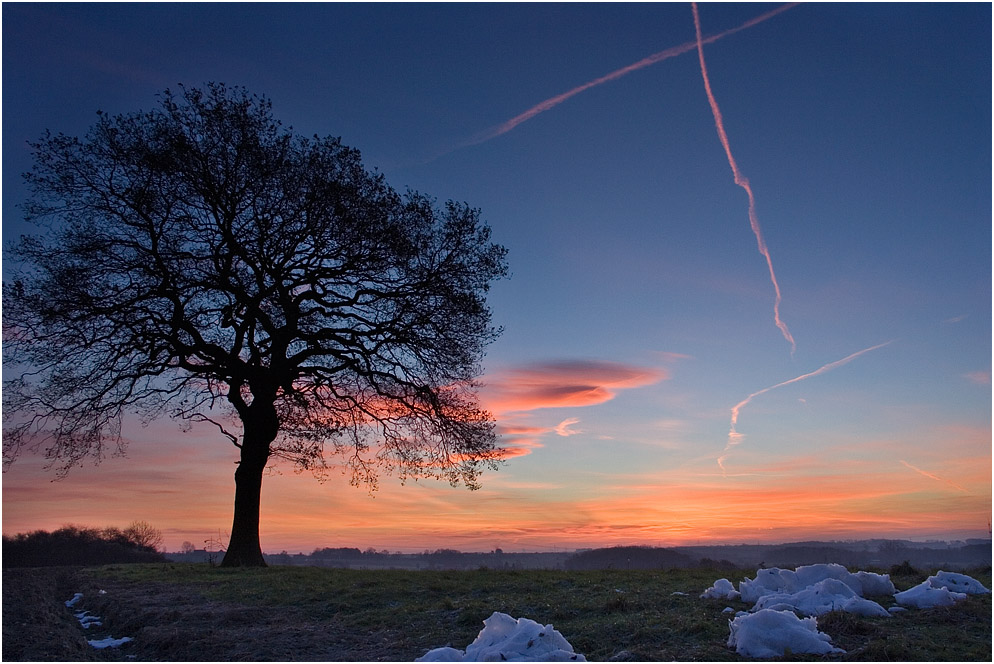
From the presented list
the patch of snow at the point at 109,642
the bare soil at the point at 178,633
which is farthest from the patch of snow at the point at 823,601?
the patch of snow at the point at 109,642

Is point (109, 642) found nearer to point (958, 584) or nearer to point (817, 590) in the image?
point (817, 590)

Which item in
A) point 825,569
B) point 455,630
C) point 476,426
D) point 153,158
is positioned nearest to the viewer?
point 455,630

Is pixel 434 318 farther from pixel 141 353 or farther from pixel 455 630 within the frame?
pixel 455 630

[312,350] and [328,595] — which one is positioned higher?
[312,350]

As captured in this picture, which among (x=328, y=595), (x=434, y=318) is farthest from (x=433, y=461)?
(x=328, y=595)

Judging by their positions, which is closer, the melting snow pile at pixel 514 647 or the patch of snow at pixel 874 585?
the melting snow pile at pixel 514 647

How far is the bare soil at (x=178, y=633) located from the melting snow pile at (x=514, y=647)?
38.4 inches

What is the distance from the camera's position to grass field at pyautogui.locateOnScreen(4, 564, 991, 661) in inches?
289

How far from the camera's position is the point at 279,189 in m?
19.6

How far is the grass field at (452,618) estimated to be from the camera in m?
7.33

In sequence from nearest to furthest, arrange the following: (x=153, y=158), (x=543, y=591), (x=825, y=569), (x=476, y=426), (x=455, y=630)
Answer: (x=455, y=630)
(x=825, y=569)
(x=543, y=591)
(x=153, y=158)
(x=476, y=426)

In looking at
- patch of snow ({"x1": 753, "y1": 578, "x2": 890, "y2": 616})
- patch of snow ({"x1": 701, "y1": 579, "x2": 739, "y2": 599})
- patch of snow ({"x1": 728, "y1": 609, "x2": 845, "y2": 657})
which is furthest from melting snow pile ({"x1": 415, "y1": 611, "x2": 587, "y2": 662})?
patch of snow ({"x1": 701, "y1": 579, "x2": 739, "y2": 599})

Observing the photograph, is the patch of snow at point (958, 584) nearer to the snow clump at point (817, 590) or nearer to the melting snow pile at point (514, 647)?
the snow clump at point (817, 590)

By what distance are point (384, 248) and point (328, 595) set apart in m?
10.7
